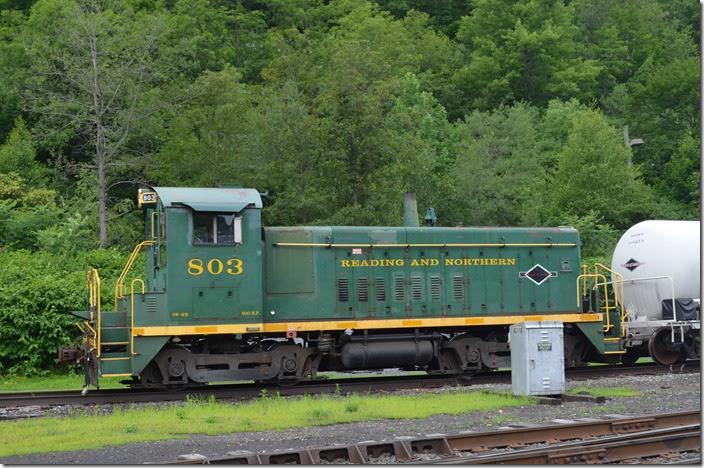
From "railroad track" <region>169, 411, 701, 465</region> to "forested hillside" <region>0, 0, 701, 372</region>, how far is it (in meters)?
12.6

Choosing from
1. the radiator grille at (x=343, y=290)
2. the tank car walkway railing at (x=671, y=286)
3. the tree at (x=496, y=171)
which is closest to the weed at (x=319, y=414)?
the radiator grille at (x=343, y=290)

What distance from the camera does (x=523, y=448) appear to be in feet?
33.2

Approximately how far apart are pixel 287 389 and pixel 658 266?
901 cm

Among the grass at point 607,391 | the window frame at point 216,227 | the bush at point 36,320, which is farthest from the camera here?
the bush at point 36,320

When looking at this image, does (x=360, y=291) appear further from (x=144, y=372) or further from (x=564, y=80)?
(x=564, y=80)

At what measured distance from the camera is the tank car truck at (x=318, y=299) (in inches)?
607

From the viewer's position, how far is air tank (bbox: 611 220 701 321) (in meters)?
19.6

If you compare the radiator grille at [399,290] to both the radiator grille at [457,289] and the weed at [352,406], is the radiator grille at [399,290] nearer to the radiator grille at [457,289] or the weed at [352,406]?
the radiator grille at [457,289]

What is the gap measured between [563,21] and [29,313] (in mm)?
54629

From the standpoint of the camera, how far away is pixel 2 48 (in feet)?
160

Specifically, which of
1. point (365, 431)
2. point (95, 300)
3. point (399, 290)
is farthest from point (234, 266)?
point (365, 431)

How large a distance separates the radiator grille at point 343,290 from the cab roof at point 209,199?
2.24 m

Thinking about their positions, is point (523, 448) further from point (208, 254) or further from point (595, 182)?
point (595, 182)

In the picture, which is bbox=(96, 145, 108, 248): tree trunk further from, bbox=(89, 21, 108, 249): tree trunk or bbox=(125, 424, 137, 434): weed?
bbox=(125, 424, 137, 434): weed
